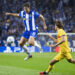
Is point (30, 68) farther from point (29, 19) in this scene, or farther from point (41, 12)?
point (41, 12)

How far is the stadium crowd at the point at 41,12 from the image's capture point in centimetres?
2541

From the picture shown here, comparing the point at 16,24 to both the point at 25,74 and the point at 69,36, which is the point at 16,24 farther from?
the point at 25,74

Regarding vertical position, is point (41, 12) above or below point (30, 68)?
above

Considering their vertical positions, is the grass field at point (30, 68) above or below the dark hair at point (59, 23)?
below

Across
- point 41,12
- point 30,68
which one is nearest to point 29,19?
point 30,68

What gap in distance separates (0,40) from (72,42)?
225 inches

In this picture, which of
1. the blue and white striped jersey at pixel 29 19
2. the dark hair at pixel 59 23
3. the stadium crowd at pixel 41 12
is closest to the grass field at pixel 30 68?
the blue and white striped jersey at pixel 29 19

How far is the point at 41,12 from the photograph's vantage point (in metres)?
28.6

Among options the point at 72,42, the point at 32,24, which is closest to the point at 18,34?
the point at 72,42

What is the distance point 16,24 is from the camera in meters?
26.1

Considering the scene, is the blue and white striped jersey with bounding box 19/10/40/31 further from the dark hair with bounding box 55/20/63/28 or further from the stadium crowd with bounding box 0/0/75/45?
the stadium crowd with bounding box 0/0/75/45

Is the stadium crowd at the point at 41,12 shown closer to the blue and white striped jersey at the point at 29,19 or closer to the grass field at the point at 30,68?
the grass field at the point at 30,68

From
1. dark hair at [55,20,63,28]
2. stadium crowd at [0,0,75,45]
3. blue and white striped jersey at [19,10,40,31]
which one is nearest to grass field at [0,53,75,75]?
blue and white striped jersey at [19,10,40,31]

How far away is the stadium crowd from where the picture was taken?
25.4m
